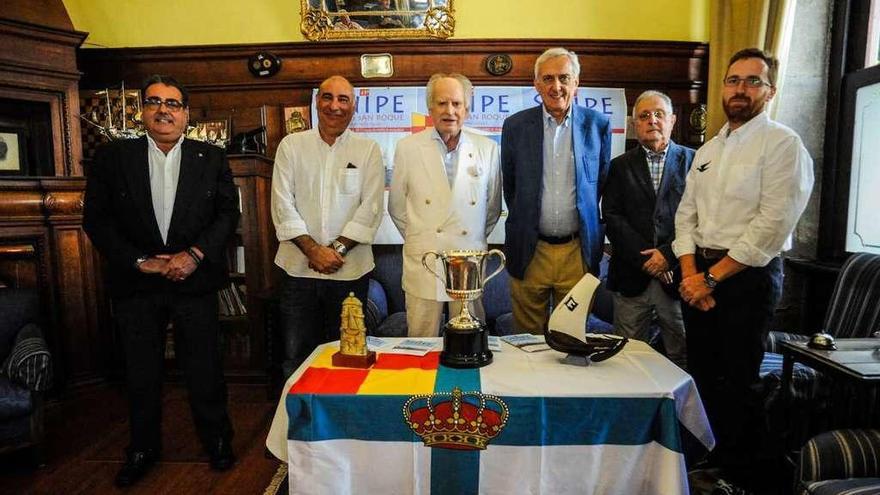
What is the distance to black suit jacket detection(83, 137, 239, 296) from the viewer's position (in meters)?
2.08

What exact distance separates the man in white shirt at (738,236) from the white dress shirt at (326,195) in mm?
1330

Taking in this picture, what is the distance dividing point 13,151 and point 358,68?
7.54 ft

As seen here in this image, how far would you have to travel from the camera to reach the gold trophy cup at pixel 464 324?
1.58 metres

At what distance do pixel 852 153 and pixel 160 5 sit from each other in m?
4.50

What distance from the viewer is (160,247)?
2.11 m

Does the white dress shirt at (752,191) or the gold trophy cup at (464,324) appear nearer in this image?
the gold trophy cup at (464,324)

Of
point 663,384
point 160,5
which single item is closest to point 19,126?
point 160,5

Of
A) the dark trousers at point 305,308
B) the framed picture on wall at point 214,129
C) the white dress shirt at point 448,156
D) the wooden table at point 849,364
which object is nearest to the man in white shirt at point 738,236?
the wooden table at point 849,364

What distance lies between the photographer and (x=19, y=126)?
3404 millimetres

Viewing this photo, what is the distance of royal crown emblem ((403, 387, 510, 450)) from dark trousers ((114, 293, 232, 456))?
3.92ft

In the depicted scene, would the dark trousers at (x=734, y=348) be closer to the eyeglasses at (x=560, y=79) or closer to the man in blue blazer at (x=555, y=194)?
the man in blue blazer at (x=555, y=194)

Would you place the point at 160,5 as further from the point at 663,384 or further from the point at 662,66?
the point at 663,384

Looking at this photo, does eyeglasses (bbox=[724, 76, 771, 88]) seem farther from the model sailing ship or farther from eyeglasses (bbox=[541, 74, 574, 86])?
the model sailing ship

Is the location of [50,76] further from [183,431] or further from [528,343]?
[528,343]
